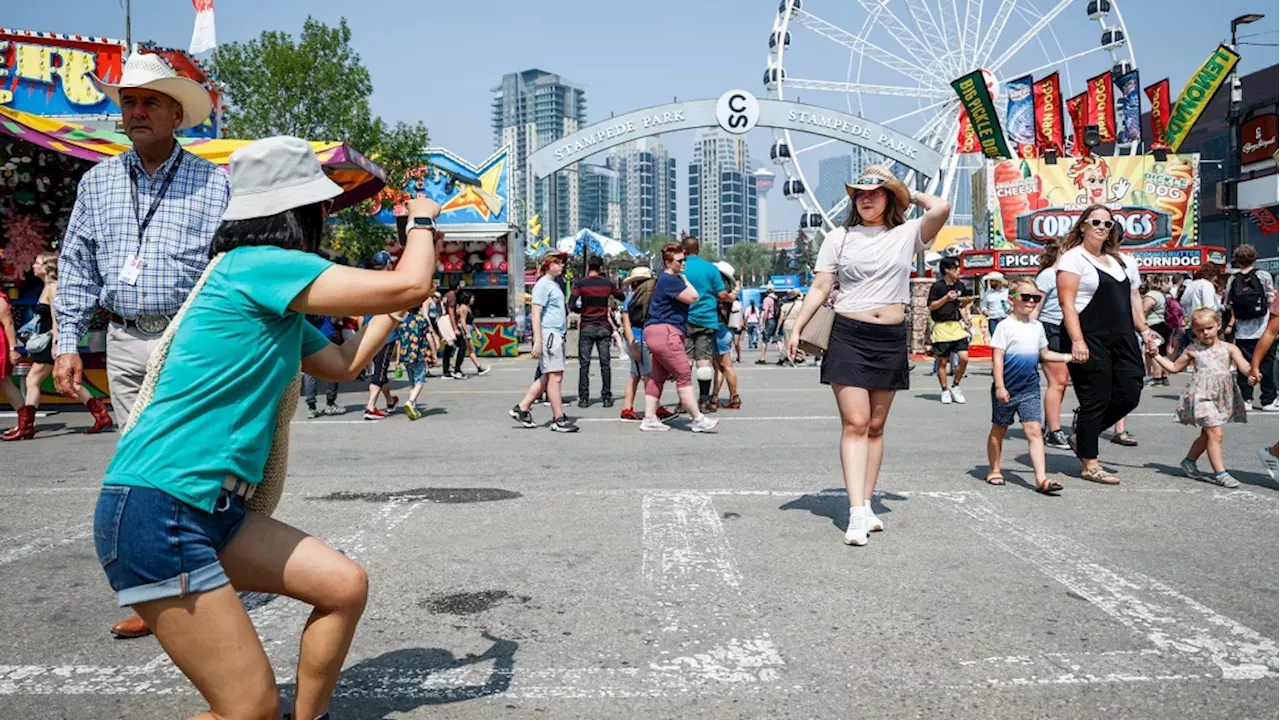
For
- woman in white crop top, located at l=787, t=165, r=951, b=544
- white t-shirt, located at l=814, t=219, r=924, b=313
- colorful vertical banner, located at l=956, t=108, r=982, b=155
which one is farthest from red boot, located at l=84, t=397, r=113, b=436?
colorful vertical banner, located at l=956, t=108, r=982, b=155

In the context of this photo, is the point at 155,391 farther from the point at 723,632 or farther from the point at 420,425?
the point at 420,425

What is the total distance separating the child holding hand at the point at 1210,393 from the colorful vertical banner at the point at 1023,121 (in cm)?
2981

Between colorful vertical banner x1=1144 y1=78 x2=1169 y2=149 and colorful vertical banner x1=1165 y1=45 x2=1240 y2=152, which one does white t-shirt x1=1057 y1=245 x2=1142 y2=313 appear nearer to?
colorful vertical banner x1=1165 y1=45 x2=1240 y2=152

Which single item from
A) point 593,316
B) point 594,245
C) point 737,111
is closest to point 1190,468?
point 593,316

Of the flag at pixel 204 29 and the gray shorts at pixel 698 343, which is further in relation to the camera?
the flag at pixel 204 29

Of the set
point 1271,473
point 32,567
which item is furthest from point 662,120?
point 32,567

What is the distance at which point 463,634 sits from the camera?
3.75m

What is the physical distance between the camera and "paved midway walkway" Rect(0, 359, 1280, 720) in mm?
3176

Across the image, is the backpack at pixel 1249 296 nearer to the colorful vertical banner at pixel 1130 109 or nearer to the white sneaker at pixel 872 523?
the white sneaker at pixel 872 523

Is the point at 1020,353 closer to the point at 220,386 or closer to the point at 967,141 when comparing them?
the point at 220,386

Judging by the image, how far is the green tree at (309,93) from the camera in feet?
102

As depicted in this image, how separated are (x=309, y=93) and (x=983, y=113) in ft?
67.6

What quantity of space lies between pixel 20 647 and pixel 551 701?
6.30ft

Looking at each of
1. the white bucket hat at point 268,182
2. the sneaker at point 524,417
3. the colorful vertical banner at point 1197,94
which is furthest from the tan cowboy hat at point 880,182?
the colorful vertical banner at point 1197,94
